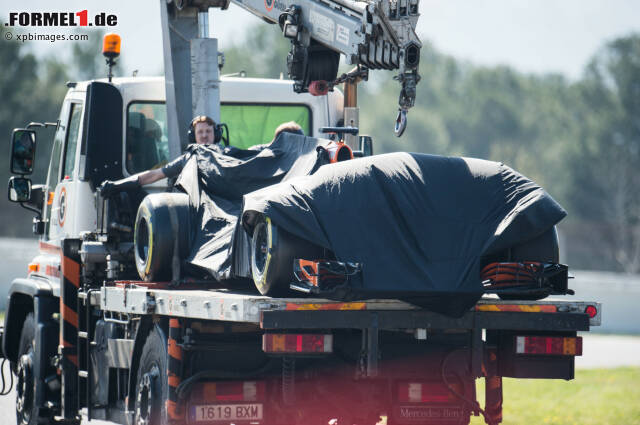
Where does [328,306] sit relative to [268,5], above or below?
below

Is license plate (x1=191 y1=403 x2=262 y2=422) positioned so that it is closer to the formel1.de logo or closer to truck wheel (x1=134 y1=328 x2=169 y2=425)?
truck wheel (x1=134 y1=328 x2=169 y2=425)

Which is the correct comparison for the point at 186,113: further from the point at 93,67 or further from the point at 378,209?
the point at 93,67

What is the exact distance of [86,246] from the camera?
10.5 metres

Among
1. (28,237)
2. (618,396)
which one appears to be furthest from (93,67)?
(618,396)

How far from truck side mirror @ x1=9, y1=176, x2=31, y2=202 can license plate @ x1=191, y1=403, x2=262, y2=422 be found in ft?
15.0

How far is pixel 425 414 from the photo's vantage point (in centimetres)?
822

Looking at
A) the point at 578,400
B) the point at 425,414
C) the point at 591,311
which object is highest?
the point at 591,311

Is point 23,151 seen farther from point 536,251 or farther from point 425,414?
point 536,251

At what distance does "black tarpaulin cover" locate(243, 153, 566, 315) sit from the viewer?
761 centimetres

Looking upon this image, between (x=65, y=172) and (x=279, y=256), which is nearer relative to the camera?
(x=279, y=256)

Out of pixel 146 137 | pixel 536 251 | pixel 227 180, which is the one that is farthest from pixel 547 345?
pixel 146 137

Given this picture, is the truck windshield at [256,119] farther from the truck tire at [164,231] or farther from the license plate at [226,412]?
the license plate at [226,412]

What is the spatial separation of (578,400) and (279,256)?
357 inches

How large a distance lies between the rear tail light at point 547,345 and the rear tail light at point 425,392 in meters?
0.55
